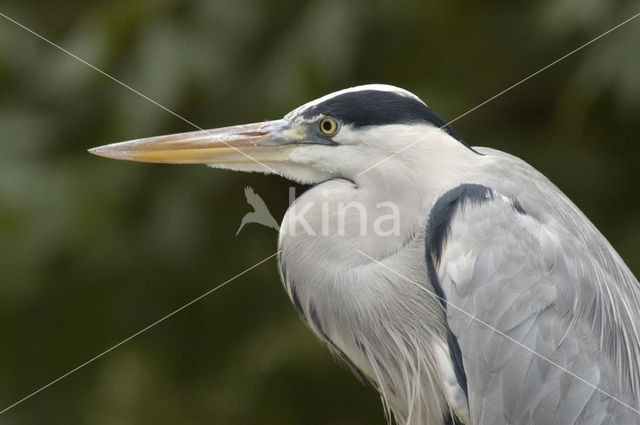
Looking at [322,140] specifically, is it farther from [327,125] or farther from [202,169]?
[202,169]

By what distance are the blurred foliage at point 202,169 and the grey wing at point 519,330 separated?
1363 millimetres

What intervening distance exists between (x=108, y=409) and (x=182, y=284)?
619 mm

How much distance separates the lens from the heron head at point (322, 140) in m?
2.01

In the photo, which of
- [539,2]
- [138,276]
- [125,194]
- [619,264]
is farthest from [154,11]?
[619,264]

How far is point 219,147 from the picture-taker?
2.12m

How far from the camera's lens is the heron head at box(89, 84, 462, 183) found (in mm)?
2006

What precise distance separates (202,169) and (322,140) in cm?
158

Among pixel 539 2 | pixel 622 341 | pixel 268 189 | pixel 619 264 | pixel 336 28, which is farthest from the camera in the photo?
pixel 268 189

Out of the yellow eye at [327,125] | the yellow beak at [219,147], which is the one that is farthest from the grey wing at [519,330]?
the yellow beak at [219,147]

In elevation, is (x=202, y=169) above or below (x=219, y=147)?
below

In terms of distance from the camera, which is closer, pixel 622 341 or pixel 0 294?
pixel 622 341

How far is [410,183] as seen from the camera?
1990 mm

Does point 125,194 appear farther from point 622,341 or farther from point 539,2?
point 622,341

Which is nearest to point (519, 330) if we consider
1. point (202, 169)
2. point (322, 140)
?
point (322, 140)
